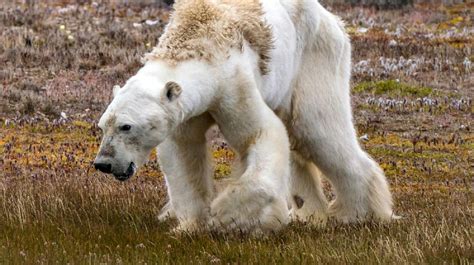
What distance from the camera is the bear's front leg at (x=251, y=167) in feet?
24.5

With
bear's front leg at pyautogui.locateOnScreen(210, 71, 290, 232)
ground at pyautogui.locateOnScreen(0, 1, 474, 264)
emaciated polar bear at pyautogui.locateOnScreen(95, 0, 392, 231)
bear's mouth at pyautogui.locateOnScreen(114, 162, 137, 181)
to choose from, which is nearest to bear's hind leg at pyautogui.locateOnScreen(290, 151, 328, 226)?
emaciated polar bear at pyautogui.locateOnScreen(95, 0, 392, 231)

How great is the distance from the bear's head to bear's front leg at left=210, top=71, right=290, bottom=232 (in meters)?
0.57

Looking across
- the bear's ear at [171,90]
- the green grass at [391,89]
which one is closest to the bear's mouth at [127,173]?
the bear's ear at [171,90]

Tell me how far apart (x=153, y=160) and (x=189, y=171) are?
17.5ft

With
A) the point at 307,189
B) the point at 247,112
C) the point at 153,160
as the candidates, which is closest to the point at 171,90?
the point at 247,112

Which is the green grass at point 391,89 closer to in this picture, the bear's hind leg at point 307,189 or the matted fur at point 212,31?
the bear's hind leg at point 307,189

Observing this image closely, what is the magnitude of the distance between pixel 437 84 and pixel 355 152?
9928 mm

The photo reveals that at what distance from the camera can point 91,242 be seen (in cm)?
741

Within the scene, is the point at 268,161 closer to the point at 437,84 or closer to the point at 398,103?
the point at 398,103

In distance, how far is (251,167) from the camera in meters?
7.55

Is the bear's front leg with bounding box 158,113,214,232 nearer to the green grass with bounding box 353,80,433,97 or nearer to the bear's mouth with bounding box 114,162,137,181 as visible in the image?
the bear's mouth with bounding box 114,162,137,181

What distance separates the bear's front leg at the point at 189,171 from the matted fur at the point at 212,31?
1.73 feet

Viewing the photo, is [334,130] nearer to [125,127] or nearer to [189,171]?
[189,171]

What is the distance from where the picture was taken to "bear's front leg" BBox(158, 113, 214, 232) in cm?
775
